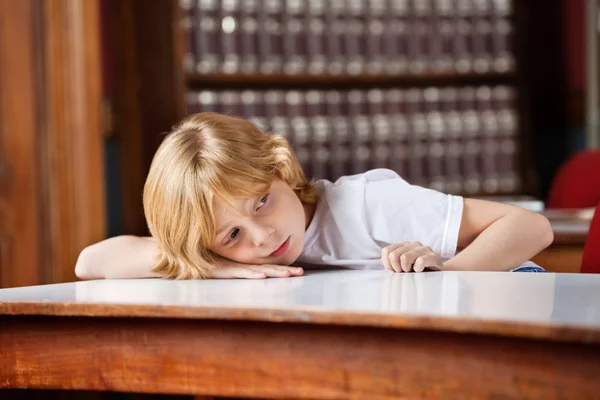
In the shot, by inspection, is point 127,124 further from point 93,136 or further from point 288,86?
point 288,86

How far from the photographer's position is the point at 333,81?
12.5ft

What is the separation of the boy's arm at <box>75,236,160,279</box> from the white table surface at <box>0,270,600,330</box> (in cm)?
17

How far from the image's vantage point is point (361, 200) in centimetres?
155

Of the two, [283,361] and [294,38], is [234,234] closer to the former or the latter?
[283,361]

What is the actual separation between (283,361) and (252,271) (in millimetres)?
429

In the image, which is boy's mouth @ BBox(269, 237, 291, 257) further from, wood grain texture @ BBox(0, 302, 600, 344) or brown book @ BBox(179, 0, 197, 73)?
brown book @ BBox(179, 0, 197, 73)

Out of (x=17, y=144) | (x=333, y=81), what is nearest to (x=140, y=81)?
(x=17, y=144)

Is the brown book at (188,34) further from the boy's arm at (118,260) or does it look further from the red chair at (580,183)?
the boy's arm at (118,260)

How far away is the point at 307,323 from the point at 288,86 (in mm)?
2972

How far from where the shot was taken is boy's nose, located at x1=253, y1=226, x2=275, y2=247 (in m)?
1.35

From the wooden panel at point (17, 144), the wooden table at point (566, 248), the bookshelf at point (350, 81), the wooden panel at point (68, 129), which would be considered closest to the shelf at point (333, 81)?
the bookshelf at point (350, 81)

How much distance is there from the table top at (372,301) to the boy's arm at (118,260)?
208mm

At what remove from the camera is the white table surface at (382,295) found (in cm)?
80

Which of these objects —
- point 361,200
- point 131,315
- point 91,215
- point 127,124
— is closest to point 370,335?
point 131,315
